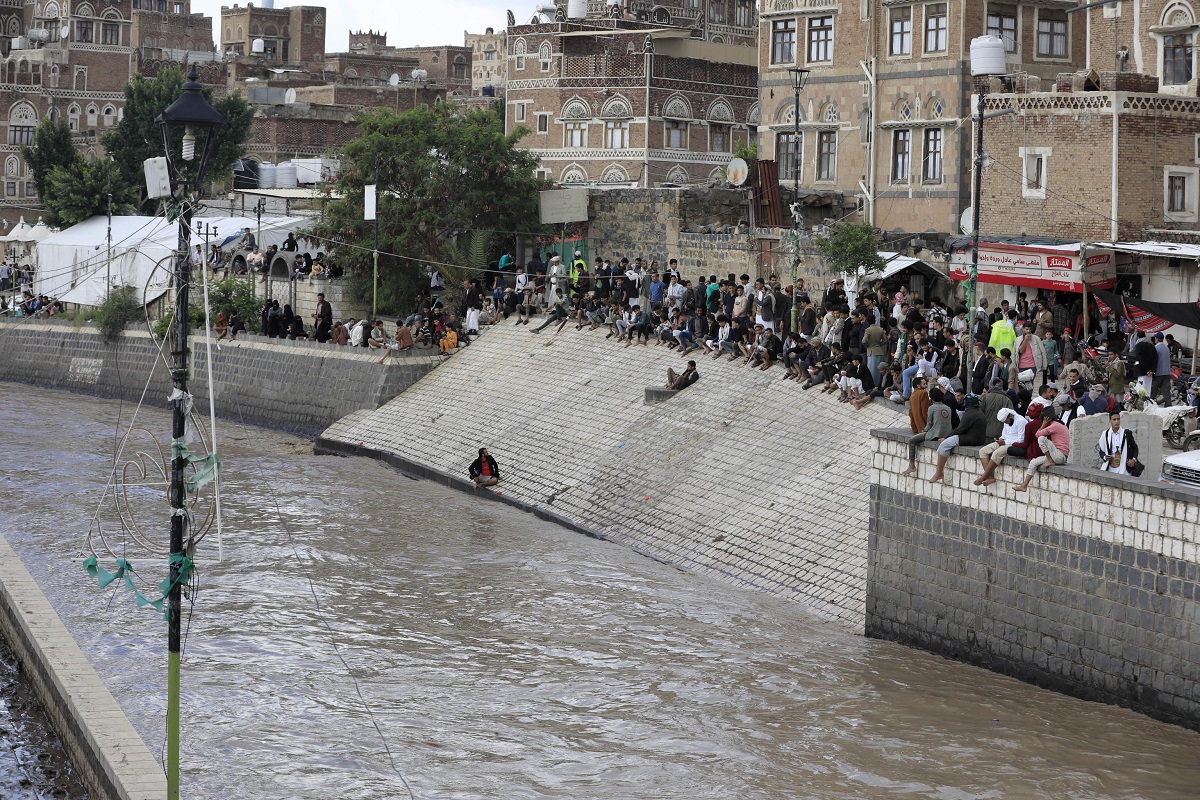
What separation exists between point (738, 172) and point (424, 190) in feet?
25.4

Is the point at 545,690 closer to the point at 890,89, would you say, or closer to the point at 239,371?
the point at 890,89

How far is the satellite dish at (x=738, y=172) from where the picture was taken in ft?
122

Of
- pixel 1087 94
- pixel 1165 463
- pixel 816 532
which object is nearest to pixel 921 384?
pixel 816 532

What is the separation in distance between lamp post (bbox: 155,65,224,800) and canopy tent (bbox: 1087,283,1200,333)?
52.5ft

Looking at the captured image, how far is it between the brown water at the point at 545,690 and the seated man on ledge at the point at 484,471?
10.7 feet

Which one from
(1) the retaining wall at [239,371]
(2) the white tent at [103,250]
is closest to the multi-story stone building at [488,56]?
(2) the white tent at [103,250]

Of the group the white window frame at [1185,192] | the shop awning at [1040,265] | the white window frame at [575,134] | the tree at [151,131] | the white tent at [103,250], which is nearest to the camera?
the shop awning at [1040,265]

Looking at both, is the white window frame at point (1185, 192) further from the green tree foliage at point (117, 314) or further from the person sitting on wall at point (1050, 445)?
the green tree foliage at point (117, 314)

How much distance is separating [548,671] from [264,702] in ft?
10.4

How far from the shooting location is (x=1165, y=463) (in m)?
15.8

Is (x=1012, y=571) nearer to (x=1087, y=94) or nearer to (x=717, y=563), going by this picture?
(x=717, y=563)

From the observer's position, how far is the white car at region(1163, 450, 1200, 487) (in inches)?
609

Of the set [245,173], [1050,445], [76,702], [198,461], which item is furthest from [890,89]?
[245,173]

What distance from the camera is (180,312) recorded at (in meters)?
11.4
